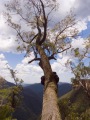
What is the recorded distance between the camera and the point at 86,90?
34.6 m

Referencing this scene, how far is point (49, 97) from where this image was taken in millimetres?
10711

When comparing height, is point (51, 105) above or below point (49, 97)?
below

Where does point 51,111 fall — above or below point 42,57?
below

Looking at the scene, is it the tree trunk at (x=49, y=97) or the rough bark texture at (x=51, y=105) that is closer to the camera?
the rough bark texture at (x=51, y=105)

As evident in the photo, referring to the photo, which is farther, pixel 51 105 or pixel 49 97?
pixel 49 97

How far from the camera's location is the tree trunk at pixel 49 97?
858 centimetres

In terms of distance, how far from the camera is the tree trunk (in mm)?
8578

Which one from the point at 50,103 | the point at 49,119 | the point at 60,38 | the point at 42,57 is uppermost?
the point at 60,38

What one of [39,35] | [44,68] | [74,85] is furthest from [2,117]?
[74,85]

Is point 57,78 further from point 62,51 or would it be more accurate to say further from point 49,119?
point 62,51

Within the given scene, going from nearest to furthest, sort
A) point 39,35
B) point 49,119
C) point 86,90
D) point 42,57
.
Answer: point 49,119 → point 42,57 → point 39,35 → point 86,90

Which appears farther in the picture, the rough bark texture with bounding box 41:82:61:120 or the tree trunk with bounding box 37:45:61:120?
the tree trunk with bounding box 37:45:61:120

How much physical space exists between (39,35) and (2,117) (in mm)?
7762

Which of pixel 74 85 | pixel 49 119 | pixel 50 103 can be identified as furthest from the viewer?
pixel 74 85
